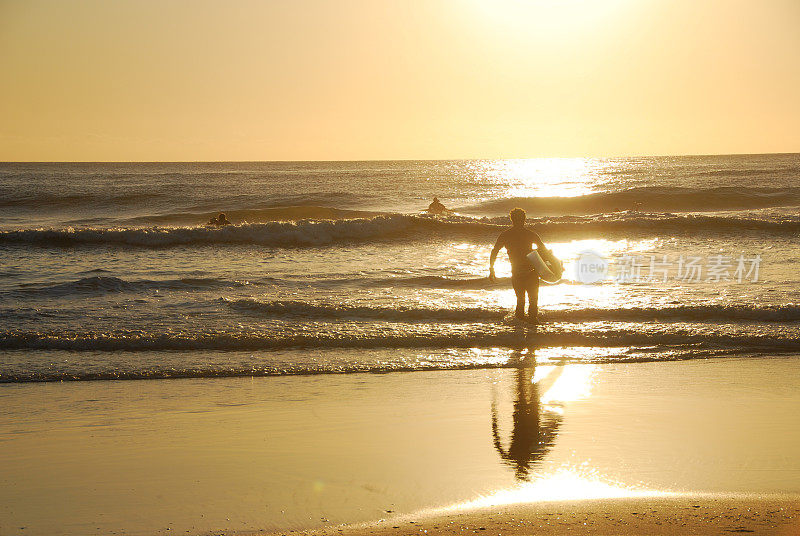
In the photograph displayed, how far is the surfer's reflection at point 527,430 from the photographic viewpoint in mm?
5246

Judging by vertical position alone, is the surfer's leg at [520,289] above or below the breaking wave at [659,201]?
below

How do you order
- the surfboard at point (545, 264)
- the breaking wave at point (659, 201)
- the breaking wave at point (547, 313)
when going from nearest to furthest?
the surfboard at point (545, 264) < the breaking wave at point (547, 313) < the breaking wave at point (659, 201)

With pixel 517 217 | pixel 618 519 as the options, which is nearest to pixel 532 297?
pixel 517 217

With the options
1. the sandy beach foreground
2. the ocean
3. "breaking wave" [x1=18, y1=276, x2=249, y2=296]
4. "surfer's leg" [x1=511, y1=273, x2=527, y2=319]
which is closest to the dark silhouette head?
"surfer's leg" [x1=511, y1=273, x2=527, y2=319]

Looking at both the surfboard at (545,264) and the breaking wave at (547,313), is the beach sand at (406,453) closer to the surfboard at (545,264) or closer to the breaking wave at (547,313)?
the surfboard at (545,264)

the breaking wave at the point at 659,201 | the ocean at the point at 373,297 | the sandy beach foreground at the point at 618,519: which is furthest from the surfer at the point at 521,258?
the breaking wave at the point at 659,201

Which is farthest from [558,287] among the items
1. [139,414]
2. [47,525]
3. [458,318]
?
[47,525]

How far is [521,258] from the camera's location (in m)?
10.2

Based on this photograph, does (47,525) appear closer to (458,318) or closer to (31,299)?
→ (458,318)

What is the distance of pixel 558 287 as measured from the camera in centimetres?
1392

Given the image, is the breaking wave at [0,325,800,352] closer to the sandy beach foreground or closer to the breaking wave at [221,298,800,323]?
the breaking wave at [221,298,800,323]

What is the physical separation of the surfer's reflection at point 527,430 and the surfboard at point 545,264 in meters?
2.68

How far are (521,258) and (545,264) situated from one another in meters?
0.35

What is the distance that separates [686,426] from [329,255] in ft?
47.9
